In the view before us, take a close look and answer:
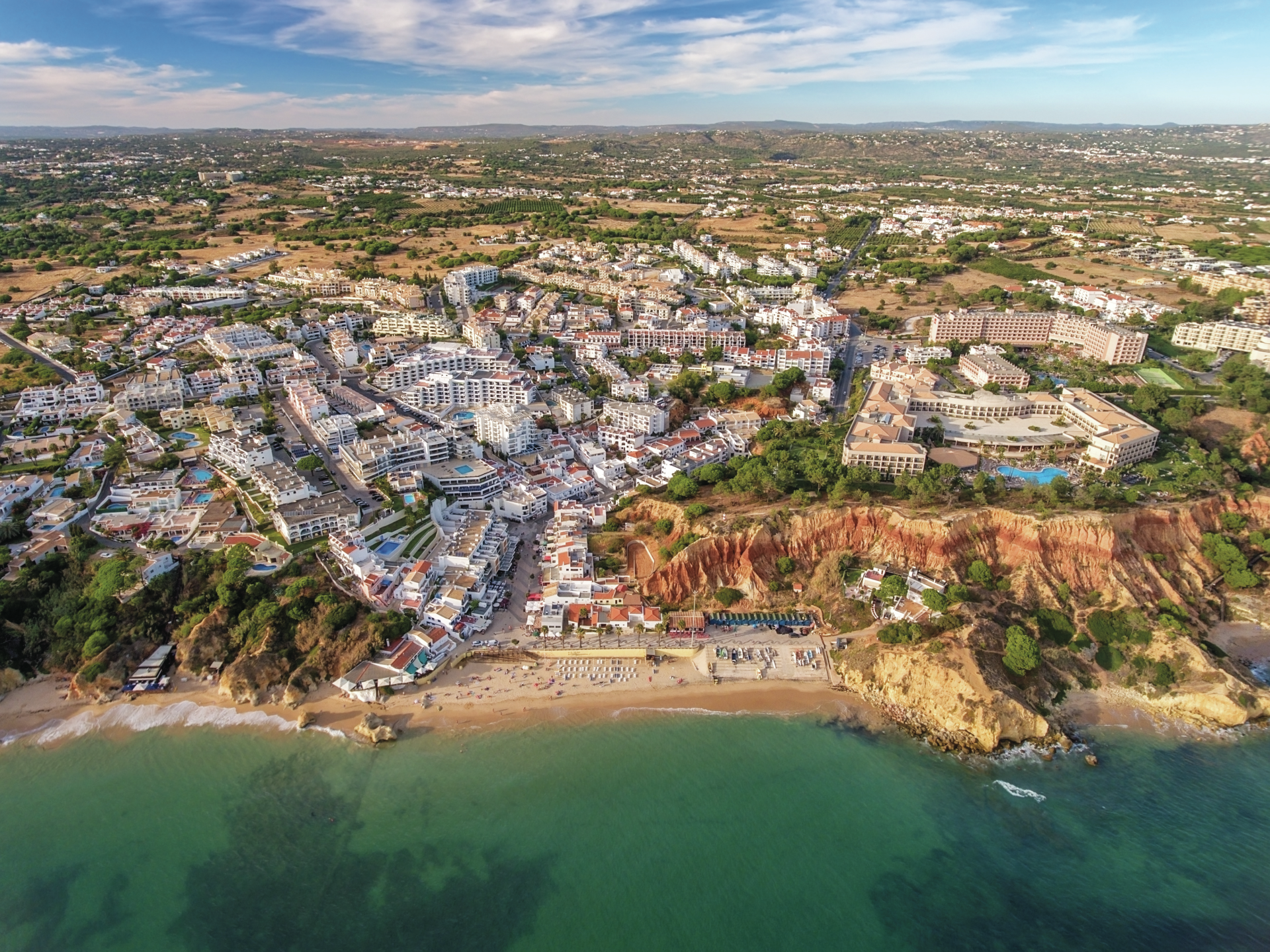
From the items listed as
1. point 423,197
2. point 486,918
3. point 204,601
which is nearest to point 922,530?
point 486,918

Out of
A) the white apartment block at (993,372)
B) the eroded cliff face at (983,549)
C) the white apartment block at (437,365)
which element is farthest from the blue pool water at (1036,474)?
the white apartment block at (437,365)

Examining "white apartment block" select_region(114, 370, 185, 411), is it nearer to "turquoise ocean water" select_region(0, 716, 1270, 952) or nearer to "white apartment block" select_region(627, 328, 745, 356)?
"turquoise ocean water" select_region(0, 716, 1270, 952)

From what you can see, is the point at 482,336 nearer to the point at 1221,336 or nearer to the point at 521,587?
the point at 521,587

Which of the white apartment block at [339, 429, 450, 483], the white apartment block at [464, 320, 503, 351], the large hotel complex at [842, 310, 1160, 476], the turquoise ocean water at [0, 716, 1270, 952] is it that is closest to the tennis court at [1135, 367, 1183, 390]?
the large hotel complex at [842, 310, 1160, 476]

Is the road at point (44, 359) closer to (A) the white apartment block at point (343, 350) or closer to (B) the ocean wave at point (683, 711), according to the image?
(A) the white apartment block at point (343, 350)

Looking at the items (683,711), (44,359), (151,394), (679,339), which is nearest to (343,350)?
(151,394)

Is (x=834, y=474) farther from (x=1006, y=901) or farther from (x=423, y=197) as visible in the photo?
(x=423, y=197)

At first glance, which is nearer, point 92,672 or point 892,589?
point 92,672
